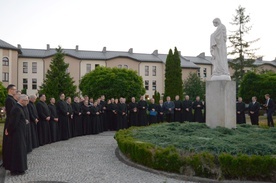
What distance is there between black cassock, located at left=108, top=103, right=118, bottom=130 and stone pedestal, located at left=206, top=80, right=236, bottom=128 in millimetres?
8044

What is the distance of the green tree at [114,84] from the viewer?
150ft

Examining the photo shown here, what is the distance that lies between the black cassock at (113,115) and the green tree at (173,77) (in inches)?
1031

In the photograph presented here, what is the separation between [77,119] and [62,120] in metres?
1.48

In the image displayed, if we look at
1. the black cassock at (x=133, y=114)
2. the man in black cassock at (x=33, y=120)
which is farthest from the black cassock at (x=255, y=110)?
the man in black cassock at (x=33, y=120)

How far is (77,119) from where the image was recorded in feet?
54.5

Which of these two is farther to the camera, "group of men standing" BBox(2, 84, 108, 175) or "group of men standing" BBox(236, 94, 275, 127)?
"group of men standing" BBox(236, 94, 275, 127)

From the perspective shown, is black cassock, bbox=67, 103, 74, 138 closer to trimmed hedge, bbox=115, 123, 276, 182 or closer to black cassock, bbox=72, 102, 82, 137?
black cassock, bbox=72, 102, 82, 137

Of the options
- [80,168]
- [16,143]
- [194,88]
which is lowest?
[80,168]

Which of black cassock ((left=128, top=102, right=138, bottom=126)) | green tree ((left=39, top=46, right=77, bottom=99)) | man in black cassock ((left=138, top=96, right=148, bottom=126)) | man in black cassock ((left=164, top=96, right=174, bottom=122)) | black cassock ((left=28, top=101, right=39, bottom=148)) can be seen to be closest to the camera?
black cassock ((left=28, top=101, right=39, bottom=148))

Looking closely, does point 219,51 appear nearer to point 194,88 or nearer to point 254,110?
point 254,110

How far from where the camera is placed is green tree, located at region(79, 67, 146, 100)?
150ft

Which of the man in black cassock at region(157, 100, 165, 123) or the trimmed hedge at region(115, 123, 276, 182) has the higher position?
the man in black cassock at region(157, 100, 165, 123)

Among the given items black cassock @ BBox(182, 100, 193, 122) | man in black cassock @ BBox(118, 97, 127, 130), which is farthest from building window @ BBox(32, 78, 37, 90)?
black cassock @ BBox(182, 100, 193, 122)

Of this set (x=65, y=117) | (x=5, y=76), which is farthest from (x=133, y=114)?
(x=5, y=76)
